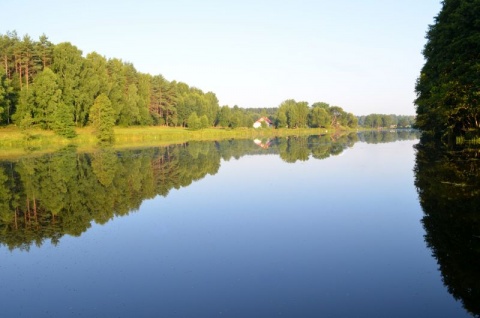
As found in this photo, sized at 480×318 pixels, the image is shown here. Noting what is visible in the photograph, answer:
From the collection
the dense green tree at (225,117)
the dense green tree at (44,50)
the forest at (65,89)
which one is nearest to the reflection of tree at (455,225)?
the forest at (65,89)

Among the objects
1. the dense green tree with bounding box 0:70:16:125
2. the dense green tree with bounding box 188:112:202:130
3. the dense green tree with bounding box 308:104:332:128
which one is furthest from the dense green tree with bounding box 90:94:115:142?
the dense green tree with bounding box 308:104:332:128

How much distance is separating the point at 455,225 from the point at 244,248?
7.62 m

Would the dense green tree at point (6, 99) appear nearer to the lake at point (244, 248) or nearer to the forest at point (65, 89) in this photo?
the forest at point (65, 89)

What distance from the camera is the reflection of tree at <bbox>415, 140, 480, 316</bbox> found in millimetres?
9250

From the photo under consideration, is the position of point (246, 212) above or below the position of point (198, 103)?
below

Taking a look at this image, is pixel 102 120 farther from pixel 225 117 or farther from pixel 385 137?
pixel 385 137

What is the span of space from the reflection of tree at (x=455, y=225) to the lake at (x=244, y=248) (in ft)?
0.18

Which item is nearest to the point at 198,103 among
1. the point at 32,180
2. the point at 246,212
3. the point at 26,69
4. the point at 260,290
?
the point at 26,69

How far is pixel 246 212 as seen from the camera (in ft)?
58.2

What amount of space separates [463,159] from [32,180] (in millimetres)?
32670

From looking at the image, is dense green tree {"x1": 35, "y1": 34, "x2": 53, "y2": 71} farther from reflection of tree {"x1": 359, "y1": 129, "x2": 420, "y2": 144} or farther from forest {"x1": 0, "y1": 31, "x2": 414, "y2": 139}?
reflection of tree {"x1": 359, "y1": 129, "x2": 420, "y2": 144}

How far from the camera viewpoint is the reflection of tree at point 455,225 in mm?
9250

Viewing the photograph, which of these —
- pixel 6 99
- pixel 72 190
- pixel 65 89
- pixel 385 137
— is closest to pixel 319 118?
pixel 385 137

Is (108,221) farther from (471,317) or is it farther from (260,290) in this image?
(471,317)
